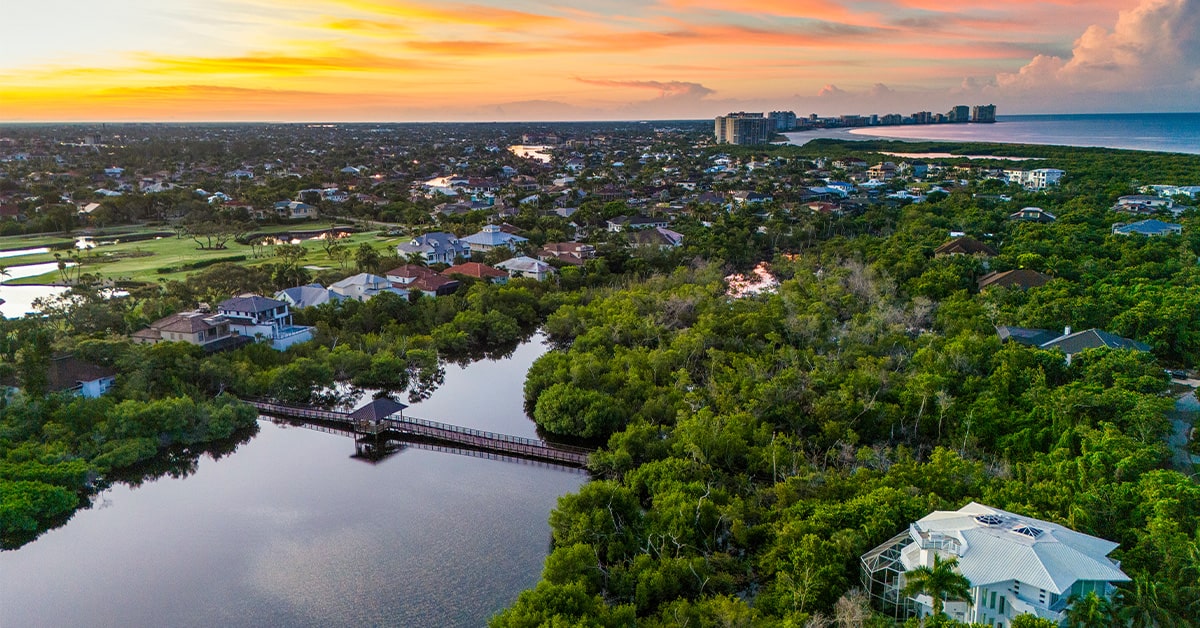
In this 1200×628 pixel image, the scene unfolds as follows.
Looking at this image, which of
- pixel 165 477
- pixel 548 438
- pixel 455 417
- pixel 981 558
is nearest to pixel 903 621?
pixel 981 558

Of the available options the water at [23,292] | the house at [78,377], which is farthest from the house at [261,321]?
the water at [23,292]

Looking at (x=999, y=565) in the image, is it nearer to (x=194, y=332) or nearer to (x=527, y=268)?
(x=194, y=332)

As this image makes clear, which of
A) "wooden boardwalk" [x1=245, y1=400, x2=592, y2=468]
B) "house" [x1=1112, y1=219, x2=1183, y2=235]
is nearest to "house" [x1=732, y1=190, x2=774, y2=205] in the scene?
"house" [x1=1112, y1=219, x2=1183, y2=235]

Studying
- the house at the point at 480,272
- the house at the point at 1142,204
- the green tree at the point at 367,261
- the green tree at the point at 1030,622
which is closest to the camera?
the green tree at the point at 1030,622

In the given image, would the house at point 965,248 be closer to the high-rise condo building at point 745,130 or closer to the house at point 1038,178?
the house at point 1038,178

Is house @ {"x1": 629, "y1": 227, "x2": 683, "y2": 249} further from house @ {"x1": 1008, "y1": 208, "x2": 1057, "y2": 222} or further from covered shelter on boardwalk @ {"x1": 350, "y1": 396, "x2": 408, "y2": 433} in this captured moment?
covered shelter on boardwalk @ {"x1": 350, "y1": 396, "x2": 408, "y2": 433}

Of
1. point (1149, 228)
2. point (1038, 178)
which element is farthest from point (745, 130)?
point (1149, 228)

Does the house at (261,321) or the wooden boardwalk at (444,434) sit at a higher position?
the house at (261,321)
